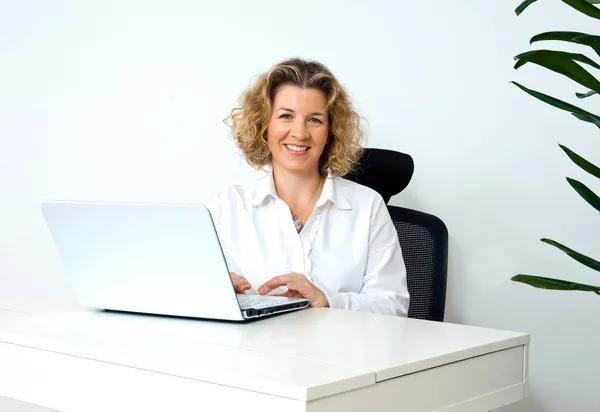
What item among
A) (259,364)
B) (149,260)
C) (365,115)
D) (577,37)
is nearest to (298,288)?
(149,260)

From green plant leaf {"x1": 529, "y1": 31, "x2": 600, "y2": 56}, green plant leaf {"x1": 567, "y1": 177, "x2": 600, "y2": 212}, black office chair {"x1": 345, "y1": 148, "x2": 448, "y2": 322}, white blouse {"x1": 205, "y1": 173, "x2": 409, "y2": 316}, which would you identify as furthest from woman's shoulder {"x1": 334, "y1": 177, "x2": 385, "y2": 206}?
green plant leaf {"x1": 529, "y1": 31, "x2": 600, "y2": 56}

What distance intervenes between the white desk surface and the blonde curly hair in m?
0.79

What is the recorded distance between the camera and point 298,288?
69.7 inches

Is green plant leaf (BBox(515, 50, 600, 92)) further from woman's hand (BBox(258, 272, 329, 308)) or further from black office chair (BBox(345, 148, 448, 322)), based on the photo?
black office chair (BBox(345, 148, 448, 322))

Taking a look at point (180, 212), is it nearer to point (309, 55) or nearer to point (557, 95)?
point (557, 95)

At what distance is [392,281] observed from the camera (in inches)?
84.6

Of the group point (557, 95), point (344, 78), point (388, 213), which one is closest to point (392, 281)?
point (388, 213)

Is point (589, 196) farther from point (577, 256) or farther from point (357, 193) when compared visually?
point (357, 193)

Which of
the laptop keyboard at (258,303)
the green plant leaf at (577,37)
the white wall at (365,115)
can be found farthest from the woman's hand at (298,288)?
the green plant leaf at (577,37)

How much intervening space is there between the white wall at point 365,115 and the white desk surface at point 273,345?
0.42 meters

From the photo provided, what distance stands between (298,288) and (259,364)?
0.67 m

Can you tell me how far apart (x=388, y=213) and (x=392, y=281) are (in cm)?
24

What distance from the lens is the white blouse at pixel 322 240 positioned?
7.11 feet

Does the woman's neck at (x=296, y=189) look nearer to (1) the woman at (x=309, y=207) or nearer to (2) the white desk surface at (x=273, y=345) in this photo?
(1) the woman at (x=309, y=207)
